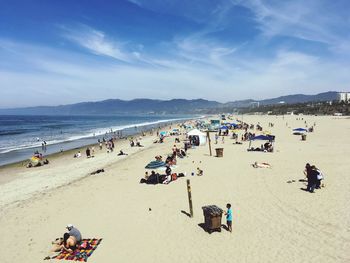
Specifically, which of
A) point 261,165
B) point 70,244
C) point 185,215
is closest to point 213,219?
point 185,215

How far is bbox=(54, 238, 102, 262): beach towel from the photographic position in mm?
8022

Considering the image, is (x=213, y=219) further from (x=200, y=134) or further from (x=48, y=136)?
(x=48, y=136)

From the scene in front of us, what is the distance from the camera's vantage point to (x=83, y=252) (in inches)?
325

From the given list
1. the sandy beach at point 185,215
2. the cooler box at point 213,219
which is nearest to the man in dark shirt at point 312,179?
the sandy beach at point 185,215

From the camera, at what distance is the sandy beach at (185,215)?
8086 mm

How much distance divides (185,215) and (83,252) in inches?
152

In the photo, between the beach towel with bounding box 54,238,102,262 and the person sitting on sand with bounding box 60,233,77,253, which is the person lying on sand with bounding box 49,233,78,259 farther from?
the beach towel with bounding box 54,238,102,262

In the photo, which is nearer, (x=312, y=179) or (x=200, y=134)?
(x=312, y=179)

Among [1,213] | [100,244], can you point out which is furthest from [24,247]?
[1,213]

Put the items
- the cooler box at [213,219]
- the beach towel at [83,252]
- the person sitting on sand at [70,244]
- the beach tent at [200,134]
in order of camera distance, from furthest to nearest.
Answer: the beach tent at [200,134] → the cooler box at [213,219] → the person sitting on sand at [70,244] → the beach towel at [83,252]

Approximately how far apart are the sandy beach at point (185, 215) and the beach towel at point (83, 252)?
256mm

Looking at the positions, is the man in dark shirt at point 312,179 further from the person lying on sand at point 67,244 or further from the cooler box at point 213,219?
the person lying on sand at point 67,244

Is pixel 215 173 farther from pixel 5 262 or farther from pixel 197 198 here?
pixel 5 262

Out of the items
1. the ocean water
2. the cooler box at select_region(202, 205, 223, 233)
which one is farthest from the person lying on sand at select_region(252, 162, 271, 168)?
the ocean water
